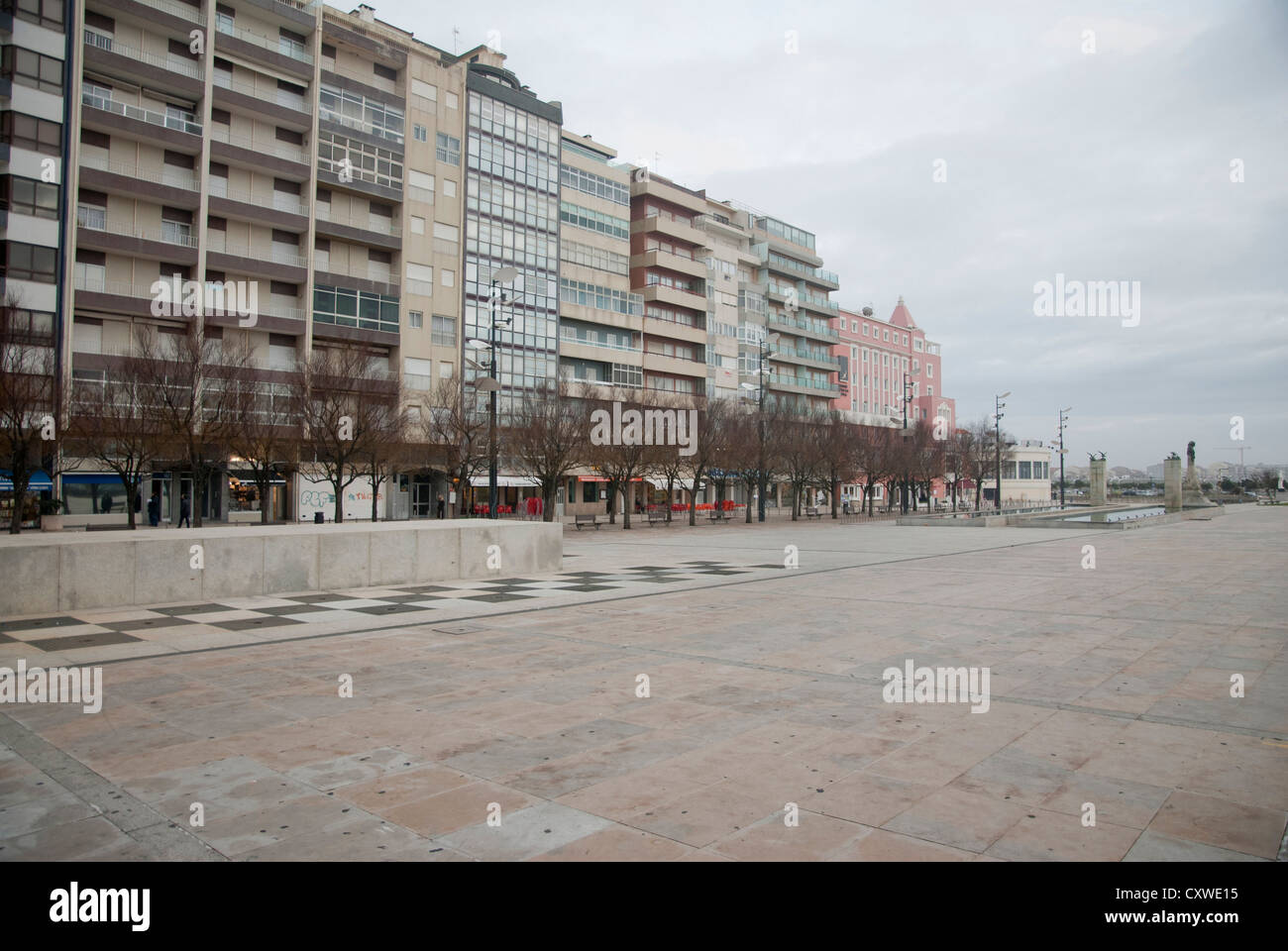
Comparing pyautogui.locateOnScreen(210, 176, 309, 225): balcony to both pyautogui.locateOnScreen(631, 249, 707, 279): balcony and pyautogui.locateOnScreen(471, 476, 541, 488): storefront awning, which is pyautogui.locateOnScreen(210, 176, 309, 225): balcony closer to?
pyautogui.locateOnScreen(471, 476, 541, 488): storefront awning

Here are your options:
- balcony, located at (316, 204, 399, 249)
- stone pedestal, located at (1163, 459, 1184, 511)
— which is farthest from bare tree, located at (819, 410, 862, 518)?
balcony, located at (316, 204, 399, 249)

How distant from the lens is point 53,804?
4527mm

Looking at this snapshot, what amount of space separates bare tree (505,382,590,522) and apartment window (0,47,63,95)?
82.5 feet

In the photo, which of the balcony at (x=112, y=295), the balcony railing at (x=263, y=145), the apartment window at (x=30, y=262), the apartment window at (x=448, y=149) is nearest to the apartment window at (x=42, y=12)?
the balcony railing at (x=263, y=145)

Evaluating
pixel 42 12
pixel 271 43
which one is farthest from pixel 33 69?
pixel 271 43

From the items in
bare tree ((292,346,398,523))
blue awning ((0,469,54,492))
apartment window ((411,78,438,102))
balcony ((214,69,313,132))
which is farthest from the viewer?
apartment window ((411,78,438,102))

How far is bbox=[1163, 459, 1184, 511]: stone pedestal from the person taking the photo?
52688 mm

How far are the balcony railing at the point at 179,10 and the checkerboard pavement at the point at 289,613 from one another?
40.0 meters

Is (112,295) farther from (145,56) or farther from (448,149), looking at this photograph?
(448,149)

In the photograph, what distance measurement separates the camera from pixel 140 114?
39062 millimetres

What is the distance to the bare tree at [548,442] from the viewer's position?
3600 centimetres

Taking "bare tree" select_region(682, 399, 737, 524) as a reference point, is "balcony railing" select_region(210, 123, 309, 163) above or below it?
above
